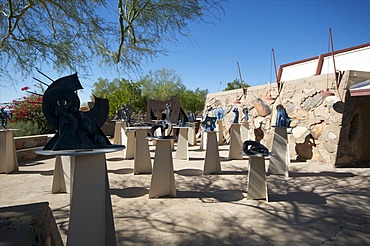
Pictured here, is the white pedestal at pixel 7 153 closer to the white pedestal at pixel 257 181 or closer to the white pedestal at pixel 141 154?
the white pedestal at pixel 141 154

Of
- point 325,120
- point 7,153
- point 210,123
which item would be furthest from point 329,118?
point 7,153

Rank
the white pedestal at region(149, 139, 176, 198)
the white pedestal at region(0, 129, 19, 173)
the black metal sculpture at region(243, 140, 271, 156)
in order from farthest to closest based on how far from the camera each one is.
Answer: the white pedestal at region(0, 129, 19, 173) → the white pedestal at region(149, 139, 176, 198) → the black metal sculpture at region(243, 140, 271, 156)

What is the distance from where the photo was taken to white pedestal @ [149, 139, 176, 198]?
3.87 m

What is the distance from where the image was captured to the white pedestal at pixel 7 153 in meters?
5.53

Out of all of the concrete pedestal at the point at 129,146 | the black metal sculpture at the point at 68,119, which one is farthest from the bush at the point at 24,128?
the black metal sculpture at the point at 68,119

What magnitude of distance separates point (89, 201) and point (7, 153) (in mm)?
4693

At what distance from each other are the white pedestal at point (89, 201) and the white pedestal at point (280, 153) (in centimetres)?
416

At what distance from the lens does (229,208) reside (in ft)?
11.3

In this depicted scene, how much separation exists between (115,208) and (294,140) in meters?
5.48

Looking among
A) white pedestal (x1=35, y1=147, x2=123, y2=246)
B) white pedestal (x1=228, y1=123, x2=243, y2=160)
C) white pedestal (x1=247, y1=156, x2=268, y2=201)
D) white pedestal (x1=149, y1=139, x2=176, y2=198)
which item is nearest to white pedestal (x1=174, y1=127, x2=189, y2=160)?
white pedestal (x1=228, y1=123, x2=243, y2=160)

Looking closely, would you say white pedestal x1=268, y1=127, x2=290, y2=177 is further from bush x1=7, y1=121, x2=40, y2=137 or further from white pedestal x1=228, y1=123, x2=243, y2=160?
bush x1=7, y1=121, x2=40, y2=137

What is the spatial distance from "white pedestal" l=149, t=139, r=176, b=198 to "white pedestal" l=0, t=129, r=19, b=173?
384cm

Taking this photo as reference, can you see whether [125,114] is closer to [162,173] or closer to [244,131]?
[244,131]

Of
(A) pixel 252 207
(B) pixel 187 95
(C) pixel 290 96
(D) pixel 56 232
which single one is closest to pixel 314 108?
(C) pixel 290 96
